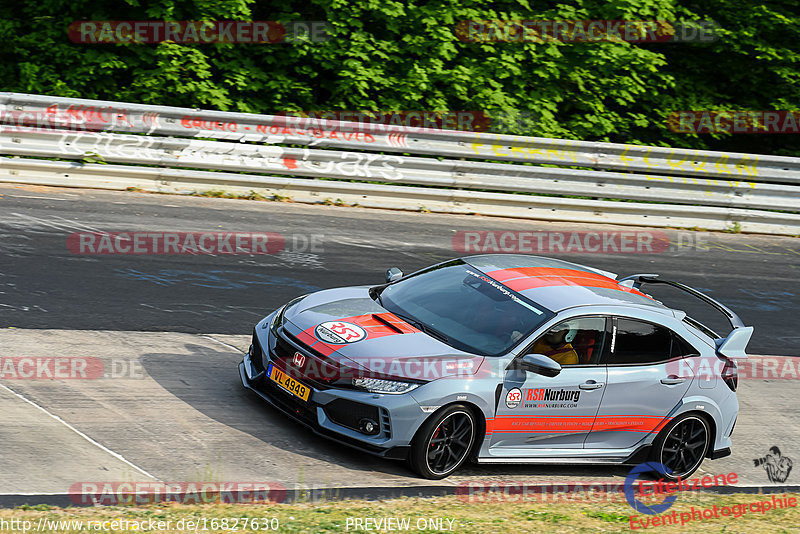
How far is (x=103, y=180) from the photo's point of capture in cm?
1411

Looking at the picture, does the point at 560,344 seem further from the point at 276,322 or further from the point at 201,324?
the point at 201,324

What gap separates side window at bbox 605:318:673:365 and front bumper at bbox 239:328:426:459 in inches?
76.8

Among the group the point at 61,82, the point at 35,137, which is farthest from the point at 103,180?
the point at 61,82

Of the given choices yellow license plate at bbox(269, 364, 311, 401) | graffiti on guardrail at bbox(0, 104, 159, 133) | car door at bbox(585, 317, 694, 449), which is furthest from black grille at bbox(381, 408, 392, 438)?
graffiti on guardrail at bbox(0, 104, 159, 133)

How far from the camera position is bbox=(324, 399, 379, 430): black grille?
7023 mm

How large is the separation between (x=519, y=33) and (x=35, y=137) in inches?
354

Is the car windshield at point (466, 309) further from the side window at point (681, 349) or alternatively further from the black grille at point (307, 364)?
the side window at point (681, 349)

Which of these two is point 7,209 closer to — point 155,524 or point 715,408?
point 155,524

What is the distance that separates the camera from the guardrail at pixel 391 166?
1405 centimetres

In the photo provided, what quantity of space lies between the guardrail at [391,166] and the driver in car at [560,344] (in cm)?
790

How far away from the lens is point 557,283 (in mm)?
8250

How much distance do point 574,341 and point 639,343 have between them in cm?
67

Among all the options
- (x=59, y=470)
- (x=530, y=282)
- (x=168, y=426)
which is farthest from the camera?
(x=530, y=282)

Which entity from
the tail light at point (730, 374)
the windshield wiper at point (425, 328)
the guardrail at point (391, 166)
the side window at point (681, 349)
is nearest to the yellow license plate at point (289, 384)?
Result: the windshield wiper at point (425, 328)
